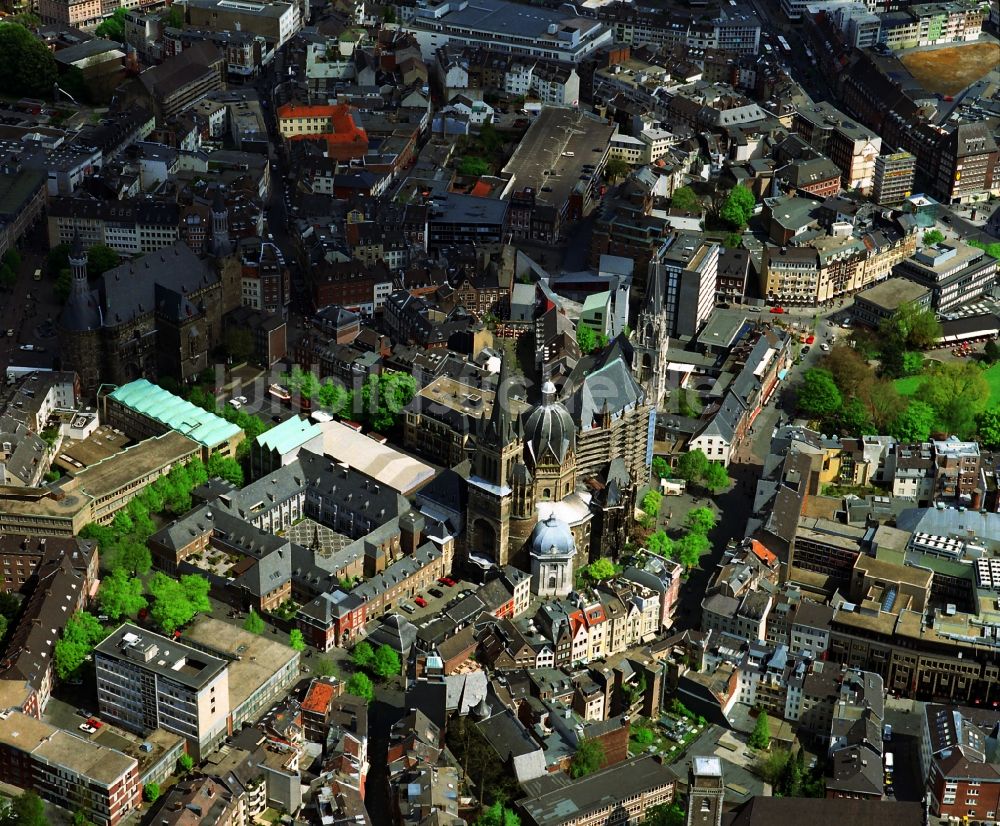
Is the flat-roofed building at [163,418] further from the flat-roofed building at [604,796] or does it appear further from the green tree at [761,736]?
the green tree at [761,736]

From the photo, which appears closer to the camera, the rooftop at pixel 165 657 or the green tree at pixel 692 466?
the rooftop at pixel 165 657

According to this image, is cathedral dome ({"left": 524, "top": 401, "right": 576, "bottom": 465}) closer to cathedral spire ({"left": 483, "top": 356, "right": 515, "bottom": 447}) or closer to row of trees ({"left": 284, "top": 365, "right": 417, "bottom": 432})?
cathedral spire ({"left": 483, "top": 356, "right": 515, "bottom": 447})

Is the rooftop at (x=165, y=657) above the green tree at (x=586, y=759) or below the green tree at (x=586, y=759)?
above

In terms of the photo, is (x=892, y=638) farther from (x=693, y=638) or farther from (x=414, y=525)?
(x=414, y=525)

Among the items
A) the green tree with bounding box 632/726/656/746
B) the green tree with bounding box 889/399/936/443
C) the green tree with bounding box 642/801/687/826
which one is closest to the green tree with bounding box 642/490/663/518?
the green tree with bounding box 889/399/936/443

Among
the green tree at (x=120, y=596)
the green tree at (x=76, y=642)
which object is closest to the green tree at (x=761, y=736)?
the green tree at (x=120, y=596)

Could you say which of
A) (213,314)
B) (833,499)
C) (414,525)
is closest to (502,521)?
(414,525)
